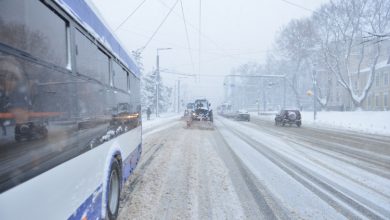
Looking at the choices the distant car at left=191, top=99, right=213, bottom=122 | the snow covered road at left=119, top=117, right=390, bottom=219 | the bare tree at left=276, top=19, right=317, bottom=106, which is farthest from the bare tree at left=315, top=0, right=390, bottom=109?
the snow covered road at left=119, top=117, right=390, bottom=219

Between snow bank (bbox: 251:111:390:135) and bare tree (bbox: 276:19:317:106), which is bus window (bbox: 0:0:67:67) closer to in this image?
snow bank (bbox: 251:111:390:135)

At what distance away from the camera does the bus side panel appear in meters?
1.95

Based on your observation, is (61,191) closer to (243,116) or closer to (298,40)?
(243,116)

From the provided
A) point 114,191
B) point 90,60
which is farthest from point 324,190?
point 90,60

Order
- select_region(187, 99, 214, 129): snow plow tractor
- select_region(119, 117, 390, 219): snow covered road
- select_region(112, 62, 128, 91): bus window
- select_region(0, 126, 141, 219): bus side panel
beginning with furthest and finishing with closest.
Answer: select_region(187, 99, 214, 129): snow plow tractor → select_region(119, 117, 390, 219): snow covered road → select_region(112, 62, 128, 91): bus window → select_region(0, 126, 141, 219): bus side panel

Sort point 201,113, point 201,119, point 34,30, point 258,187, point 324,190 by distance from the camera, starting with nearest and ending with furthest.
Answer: point 34,30 < point 324,190 < point 258,187 < point 201,119 < point 201,113

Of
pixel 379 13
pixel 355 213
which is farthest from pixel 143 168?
pixel 379 13

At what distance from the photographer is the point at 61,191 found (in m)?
2.61

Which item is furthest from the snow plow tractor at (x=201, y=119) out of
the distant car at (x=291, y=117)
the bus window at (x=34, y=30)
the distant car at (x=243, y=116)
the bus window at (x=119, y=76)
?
the bus window at (x=34, y=30)

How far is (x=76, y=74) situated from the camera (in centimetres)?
317

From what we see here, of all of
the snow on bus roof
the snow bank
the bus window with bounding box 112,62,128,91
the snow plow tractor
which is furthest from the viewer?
the snow bank

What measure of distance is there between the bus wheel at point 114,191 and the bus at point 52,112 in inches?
13.2

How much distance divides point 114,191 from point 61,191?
8.11 ft

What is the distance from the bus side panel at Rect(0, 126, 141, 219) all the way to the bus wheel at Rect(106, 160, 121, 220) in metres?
0.62
